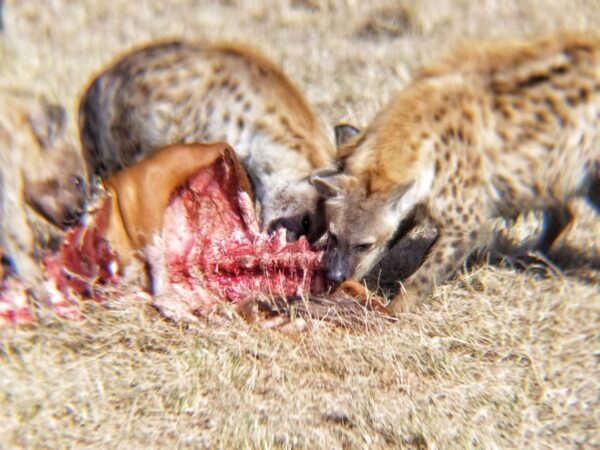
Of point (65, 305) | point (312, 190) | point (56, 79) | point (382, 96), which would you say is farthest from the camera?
point (56, 79)

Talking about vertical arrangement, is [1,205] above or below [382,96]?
above

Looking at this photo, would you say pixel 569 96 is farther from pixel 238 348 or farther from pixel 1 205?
pixel 1 205

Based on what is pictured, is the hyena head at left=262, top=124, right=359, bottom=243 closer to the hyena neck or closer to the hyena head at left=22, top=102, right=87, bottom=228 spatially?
the hyena neck

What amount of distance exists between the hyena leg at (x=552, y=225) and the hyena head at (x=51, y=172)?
8.41 ft

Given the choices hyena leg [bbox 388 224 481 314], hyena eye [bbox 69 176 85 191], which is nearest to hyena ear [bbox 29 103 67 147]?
hyena eye [bbox 69 176 85 191]

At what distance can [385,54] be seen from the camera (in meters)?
6.84

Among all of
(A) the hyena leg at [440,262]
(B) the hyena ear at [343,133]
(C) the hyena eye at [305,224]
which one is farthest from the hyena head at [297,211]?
(A) the hyena leg at [440,262]

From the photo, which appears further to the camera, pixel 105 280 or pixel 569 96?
pixel 569 96

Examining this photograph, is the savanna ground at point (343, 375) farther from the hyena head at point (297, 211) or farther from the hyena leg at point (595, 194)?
the hyena head at point (297, 211)

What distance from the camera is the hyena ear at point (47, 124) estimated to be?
4.16 meters

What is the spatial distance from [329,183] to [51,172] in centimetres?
142

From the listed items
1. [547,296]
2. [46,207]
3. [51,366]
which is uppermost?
[46,207]

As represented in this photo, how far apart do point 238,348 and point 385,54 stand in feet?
13.1

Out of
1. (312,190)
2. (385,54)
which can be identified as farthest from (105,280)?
(385,54)
